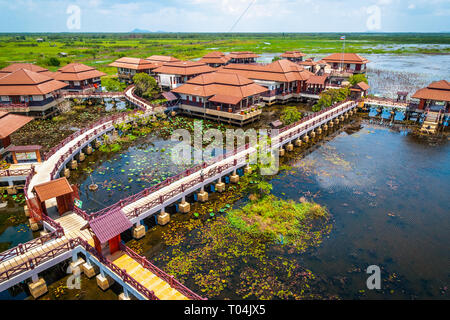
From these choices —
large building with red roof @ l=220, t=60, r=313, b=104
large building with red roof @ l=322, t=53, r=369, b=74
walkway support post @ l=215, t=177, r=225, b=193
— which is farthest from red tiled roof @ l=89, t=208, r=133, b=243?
large building with red roof @ l=322, t=53, r=369, b=74

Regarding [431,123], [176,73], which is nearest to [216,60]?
[176,73]

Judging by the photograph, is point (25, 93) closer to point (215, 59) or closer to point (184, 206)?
point (184, 206)

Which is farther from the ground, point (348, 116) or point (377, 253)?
point (348, 116)

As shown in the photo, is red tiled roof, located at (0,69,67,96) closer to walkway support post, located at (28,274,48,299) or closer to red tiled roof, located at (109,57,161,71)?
red tiled roof, located at (109,57,161,71)

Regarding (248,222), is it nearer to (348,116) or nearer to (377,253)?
(377,253)

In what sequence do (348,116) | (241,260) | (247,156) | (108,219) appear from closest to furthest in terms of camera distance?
(108,219) < (241,260) < (247,156) < (348,116)
